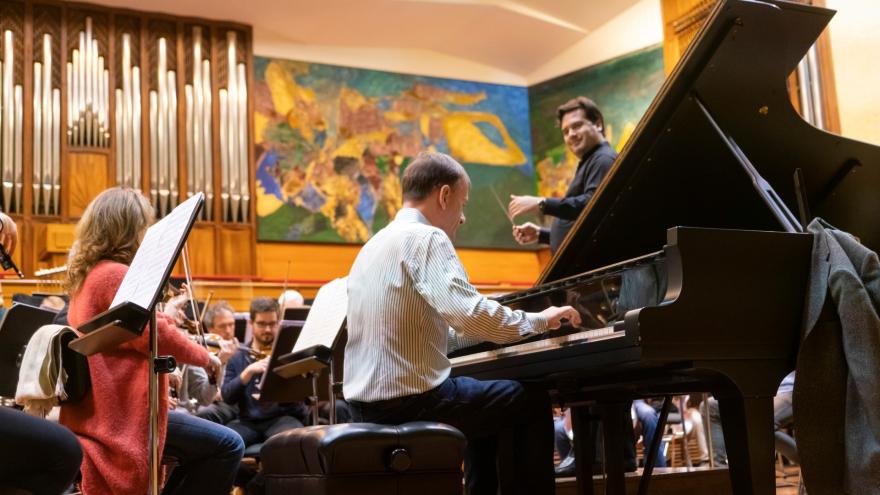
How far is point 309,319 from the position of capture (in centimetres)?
443

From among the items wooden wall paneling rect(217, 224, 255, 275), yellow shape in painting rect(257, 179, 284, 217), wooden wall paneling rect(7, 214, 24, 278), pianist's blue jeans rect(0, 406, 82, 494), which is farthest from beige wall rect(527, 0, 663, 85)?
pianist's blue jeans rect(0, 406, 82, 494)

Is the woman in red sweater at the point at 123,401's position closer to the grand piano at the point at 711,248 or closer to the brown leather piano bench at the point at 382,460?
the brown leather piano bench at the point at 382,460

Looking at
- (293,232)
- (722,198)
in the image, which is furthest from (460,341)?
(293,232)

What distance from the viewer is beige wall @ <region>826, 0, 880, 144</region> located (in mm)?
6449

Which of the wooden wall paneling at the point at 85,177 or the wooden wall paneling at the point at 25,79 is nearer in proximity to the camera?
the wooden wall paneling at the point at 25,79

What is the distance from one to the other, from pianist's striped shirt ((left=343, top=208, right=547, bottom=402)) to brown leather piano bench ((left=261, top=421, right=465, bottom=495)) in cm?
22

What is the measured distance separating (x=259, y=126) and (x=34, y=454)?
8882mm

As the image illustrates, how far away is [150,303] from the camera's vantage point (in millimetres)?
2545

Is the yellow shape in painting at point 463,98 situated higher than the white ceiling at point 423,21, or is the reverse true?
the white ceiling at point 423,21

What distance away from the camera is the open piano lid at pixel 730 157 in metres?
2.83

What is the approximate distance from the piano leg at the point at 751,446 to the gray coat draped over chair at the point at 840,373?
0.16 m

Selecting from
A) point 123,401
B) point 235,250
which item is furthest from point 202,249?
point 123,401

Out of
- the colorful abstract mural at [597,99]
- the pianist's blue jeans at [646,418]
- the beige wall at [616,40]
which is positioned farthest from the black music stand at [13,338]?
the beige wall at [616,40]

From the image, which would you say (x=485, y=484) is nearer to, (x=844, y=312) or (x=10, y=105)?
(x=844, y=312)
